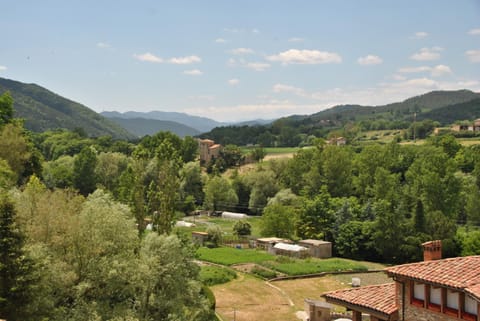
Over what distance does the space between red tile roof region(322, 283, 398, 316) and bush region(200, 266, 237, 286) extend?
23460mm

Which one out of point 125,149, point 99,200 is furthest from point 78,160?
point 99,200

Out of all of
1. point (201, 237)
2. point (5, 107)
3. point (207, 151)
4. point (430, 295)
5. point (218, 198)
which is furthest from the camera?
point (207, 151)

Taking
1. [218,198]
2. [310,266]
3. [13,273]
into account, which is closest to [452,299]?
[13,273]

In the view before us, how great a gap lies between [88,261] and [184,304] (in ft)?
15.6

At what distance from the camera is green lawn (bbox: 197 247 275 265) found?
154 ft

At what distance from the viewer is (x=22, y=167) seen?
43.8m

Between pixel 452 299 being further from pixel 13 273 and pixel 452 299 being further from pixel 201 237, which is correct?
pixel 201 237

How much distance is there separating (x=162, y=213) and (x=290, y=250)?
22.4 meters

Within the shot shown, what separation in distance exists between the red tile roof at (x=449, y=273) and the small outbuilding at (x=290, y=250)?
123 feet

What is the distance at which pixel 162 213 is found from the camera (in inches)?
1236

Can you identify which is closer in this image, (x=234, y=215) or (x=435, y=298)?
(x=435, y=298)

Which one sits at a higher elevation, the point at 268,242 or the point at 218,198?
the point at 218,198

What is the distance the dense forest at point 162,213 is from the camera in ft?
66.9

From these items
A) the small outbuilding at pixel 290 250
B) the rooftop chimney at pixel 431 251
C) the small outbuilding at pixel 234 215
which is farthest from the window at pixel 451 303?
the small outbuilding at pixel 234 215
